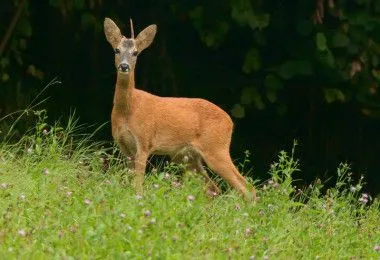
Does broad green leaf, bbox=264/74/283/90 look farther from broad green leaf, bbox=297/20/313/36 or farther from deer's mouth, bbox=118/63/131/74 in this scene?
deer's mouth, bbox=118/63/131/74

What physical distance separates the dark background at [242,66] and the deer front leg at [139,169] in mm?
1669

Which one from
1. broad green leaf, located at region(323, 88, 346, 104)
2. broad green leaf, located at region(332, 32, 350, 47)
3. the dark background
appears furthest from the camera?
broad green leaf, located at region(323, 88, 346, 104)

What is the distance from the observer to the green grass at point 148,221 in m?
5.91

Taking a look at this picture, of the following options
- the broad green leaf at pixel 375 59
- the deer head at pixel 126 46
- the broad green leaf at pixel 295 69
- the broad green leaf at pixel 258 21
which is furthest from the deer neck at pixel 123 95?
the broad green leaf at pixel 375 59

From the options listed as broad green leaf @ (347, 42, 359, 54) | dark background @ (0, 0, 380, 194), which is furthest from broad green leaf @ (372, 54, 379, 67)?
broad green leaf @ (347, 42, 359, 54)

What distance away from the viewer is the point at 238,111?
9.70 metres

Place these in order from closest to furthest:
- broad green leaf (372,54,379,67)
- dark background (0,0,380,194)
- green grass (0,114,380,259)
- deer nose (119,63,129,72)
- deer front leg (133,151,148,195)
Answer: green grass (0,114,380,259)
deer front leg (133,151,148,195)
deer nose (119,63,129,72)
dark background (0,0,380,194)
broad green leaf (372,54,379,67)

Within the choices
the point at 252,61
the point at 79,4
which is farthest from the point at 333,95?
the point at 79,4

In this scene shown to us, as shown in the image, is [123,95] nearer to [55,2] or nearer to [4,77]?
[55,2]

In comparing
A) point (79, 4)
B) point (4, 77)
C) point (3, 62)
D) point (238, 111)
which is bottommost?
point (238, 111)

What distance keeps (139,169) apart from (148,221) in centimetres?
211

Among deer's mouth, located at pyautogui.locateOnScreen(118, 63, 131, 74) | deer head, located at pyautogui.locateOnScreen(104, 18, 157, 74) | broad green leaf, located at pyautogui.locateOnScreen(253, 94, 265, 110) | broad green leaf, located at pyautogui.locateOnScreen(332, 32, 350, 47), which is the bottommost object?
broad green leaf, located at pyautogui.locateOnScreen(253, 94, 265, 110)

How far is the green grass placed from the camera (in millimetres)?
5914

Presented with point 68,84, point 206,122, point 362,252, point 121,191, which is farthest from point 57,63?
point 362,252
